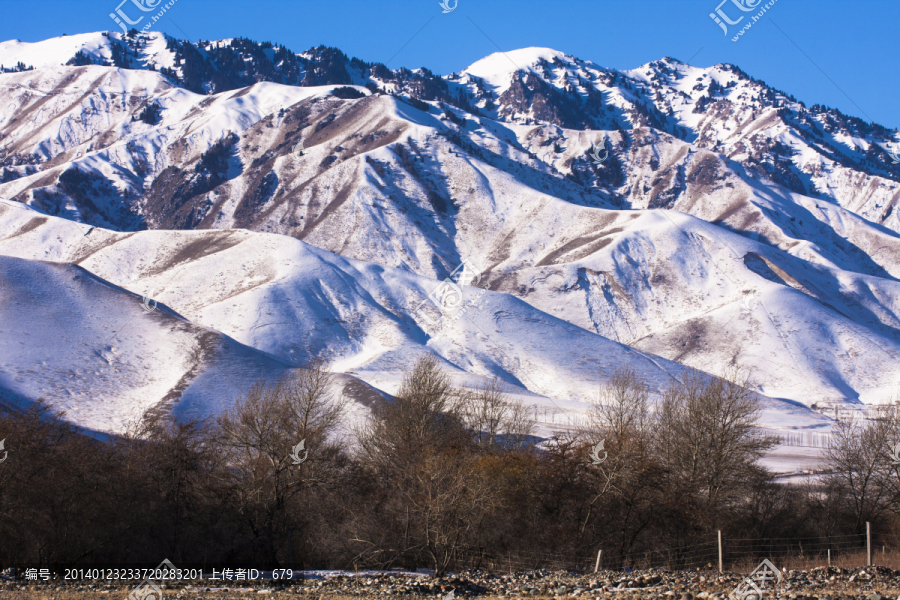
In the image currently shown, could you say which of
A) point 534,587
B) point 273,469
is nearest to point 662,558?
point 534,587

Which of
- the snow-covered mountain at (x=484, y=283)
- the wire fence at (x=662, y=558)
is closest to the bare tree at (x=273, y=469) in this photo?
the wire fence at (x=662, y=558)

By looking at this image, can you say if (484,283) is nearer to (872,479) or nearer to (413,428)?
(413,428)

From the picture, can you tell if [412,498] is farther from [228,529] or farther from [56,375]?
[56,375]

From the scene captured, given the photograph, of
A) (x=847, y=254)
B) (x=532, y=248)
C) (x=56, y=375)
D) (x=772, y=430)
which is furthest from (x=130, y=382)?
(x=847, y=254)

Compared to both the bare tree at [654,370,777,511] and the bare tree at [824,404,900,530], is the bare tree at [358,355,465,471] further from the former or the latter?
the bare tree at [824,404,900,530]

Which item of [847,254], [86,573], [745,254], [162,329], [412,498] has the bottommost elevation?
[86,573]

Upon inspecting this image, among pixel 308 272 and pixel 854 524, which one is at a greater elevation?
pixel 308 272

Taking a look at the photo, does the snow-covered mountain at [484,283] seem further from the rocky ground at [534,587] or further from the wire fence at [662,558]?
the rocky ground at [534,587]

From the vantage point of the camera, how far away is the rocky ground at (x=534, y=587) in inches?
693

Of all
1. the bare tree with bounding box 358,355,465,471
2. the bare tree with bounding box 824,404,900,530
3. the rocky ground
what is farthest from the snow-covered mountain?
the bare tree with bounding box 824,404,900,530

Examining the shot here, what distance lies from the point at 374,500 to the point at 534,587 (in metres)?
14.8

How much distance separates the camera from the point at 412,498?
29484 mm

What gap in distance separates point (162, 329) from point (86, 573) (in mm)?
49566

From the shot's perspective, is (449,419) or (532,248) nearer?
(449,419)
